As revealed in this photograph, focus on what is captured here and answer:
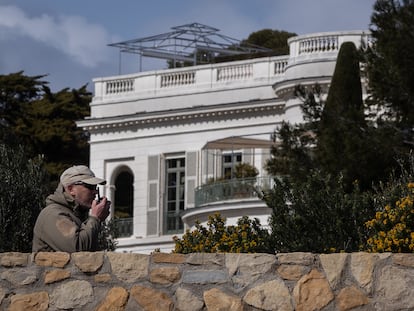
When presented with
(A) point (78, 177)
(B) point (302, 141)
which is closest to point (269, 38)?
(B) point (302, 141)

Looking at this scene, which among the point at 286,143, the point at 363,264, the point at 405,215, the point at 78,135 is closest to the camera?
the point at 363,264

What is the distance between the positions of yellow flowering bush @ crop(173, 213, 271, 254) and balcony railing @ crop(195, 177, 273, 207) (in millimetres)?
27047

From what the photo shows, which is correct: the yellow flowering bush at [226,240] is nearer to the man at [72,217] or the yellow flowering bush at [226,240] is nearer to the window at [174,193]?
the man at [72,217]

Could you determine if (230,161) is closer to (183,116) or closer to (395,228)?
(183,116)

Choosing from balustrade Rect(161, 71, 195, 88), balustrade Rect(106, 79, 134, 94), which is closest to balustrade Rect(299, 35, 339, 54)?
balustrade Rect(161, 71, 195, 88)

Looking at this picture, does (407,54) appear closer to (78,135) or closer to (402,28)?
(402,28)

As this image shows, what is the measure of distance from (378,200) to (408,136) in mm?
12492

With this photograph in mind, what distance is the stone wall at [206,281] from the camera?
12086 mm

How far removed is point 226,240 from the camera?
88.0 feet

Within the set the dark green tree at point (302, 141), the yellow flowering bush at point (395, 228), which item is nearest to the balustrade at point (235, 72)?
the dark green tree at point (302, 141)

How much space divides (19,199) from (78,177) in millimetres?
17572

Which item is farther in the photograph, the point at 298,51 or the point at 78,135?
the point at 78,135

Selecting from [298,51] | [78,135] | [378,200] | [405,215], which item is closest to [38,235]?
[405,215]

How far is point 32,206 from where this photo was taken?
98.7 feet
